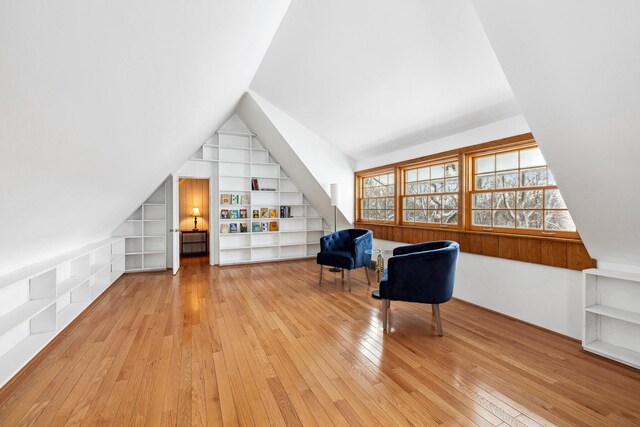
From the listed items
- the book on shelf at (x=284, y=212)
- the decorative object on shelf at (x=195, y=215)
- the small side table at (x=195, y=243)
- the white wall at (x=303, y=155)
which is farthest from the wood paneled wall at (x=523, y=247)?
the decorative object on shelf at (x=195, y=215)

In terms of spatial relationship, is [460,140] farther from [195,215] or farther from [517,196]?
[195,215]

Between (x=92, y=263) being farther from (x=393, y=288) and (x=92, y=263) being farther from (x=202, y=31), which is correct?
(x=393, y=288)

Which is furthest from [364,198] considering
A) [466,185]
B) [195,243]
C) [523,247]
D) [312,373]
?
[195,243]

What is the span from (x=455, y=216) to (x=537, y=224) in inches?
39.3

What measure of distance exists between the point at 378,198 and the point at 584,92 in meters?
3.87

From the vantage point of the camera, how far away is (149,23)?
1336 millimetres

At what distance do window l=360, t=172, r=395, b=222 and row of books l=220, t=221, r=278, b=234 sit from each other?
1.97 m

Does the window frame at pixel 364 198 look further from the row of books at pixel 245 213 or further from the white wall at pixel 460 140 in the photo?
the row of books at pixel 245 213

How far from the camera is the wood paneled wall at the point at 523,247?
8.66 ft

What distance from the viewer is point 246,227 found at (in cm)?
623

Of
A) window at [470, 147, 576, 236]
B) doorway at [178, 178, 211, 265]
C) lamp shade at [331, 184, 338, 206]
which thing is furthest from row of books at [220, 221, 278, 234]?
window at [470, 147, 576, 236]

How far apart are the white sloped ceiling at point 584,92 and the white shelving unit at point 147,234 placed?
Answer: 566 centimetres

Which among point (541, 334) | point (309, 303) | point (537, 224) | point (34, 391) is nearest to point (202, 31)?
point (34, 391)

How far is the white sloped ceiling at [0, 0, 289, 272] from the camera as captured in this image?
3.24 ft
